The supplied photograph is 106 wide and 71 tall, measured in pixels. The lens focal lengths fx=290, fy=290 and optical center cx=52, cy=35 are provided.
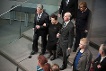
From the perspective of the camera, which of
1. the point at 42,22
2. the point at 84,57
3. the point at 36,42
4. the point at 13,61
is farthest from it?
the point at 13,61

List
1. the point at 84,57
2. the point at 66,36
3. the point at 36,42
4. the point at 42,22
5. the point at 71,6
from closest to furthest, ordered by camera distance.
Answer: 1. the point at 84,57
2. the point at 66,36
3. the point at 42,22
4. the point at 71,6
5. the point at 36,42

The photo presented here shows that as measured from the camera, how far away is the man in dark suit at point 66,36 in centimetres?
629

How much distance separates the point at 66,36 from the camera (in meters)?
6.41

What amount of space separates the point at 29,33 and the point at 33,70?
63.9 inches

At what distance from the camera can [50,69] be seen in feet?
18.2

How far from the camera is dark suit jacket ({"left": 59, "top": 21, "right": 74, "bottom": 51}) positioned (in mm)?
6301

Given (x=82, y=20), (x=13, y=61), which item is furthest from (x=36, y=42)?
(x=82, y=20)

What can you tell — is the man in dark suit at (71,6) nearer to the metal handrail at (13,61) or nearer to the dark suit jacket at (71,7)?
the dark suit jacket at (71,7)

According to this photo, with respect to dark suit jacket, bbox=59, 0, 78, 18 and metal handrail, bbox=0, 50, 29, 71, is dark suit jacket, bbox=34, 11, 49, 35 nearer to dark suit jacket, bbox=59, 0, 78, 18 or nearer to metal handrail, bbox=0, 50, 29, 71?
dark suit jacket, bbox=59, 0, 78, 18

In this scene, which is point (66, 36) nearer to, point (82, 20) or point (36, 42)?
point (82, 20)

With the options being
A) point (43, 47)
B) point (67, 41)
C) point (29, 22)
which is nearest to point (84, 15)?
point (67, 41)

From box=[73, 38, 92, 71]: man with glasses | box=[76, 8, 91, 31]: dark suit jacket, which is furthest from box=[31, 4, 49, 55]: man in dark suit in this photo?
box=[73, 38, 92, 71]: man with glasses

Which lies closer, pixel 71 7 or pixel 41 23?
pixel 41 23

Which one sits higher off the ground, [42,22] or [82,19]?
[82,19]
